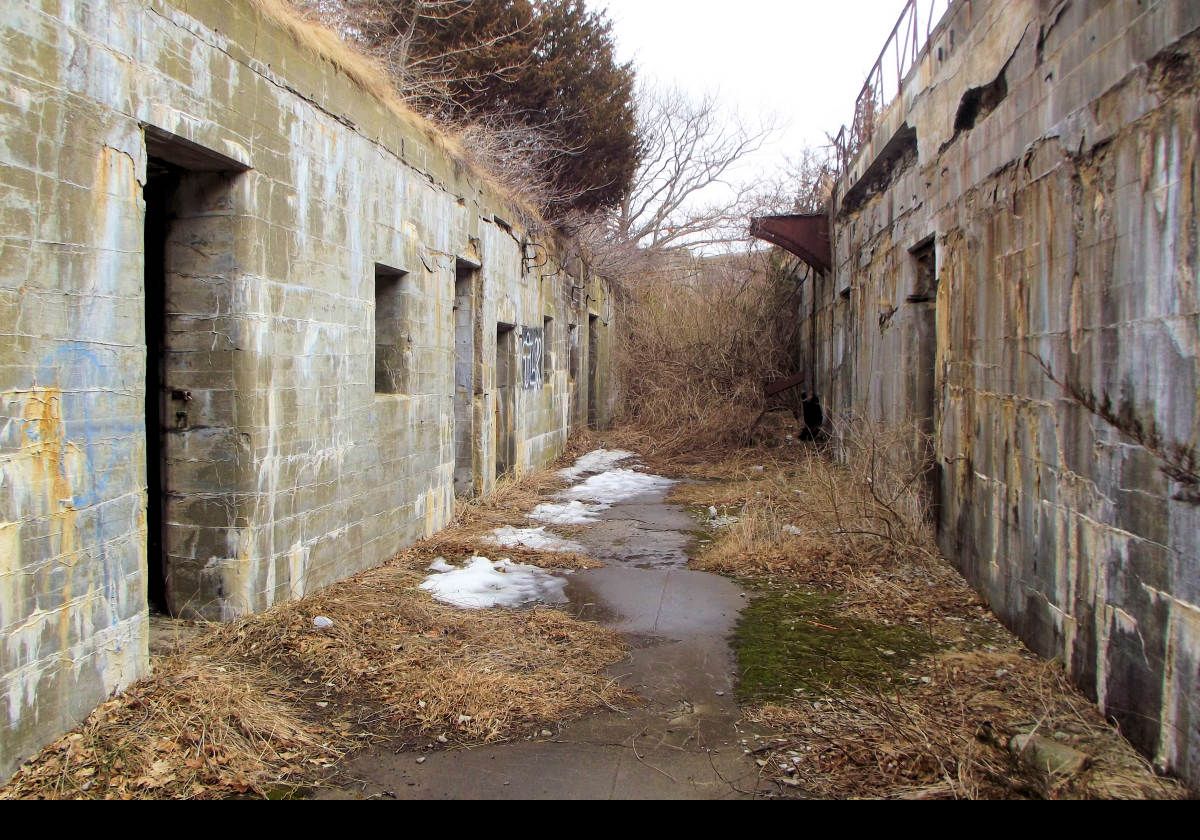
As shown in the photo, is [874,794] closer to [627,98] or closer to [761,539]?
[761,539]

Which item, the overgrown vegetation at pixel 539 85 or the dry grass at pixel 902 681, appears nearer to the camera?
the dry grass at pixel 902 681

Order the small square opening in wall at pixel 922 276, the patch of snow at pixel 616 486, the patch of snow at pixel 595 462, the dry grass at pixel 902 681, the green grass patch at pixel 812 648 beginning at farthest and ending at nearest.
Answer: the patch of snow at pixel 595 462 < the patch of snow at pixel 616 486 < the small square opening in wall at pixel 922 276 < the green grass patch at pixel 812 648 < the dry grass at pixel 902 681

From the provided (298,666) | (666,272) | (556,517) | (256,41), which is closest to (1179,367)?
(298,666)

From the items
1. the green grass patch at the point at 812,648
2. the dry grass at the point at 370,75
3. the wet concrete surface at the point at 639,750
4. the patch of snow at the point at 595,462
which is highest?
the dry grass at the point at 370,75

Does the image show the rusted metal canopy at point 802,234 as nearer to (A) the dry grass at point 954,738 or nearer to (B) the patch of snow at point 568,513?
(B) the patch of snow at point 568,513

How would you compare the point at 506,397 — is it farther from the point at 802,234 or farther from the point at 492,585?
the point at 802,234

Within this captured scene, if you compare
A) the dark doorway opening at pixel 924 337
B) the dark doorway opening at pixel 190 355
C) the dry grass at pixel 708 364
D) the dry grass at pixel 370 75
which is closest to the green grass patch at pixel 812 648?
the dark doorway opening at pixel 924 337

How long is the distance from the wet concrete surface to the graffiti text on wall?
5.52 meters

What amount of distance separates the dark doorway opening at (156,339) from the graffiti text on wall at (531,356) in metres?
5.96

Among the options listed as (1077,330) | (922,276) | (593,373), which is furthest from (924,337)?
(593,373)

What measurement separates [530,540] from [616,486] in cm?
366

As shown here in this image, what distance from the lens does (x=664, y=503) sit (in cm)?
960

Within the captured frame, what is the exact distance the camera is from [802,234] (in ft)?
41.2

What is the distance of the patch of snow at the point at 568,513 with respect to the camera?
8.32 m
